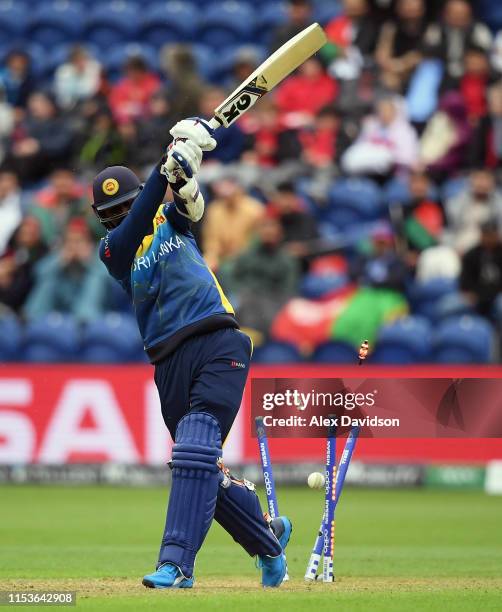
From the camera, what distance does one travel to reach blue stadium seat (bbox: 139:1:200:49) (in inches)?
749

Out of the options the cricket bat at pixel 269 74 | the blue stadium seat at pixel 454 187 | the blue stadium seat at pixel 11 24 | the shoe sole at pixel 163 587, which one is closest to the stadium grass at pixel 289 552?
the shoe sole at pixel 163 587

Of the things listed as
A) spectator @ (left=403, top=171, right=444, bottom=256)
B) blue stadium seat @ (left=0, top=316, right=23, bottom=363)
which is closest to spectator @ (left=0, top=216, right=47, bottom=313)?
blue stadium seat @ (left=0, top=316, right=23, bottom=363)

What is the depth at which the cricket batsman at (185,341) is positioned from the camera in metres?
6.64

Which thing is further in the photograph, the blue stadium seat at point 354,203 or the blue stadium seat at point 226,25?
the blue stadium seat at point 226,25

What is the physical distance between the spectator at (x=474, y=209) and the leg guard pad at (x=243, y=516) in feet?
25.9

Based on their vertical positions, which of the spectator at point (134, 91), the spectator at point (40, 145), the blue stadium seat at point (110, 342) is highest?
the spectator at point (134, 91)

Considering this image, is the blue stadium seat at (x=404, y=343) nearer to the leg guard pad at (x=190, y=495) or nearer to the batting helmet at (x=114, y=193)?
the batting helmet at (x=114, y=193)

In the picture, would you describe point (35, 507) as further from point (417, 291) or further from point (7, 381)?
point (417, 291)

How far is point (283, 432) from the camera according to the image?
7199 millimetres

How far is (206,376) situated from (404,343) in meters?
6.93

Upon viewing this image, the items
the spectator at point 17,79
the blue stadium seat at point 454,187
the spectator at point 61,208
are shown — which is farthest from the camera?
the spectator at point 17,79

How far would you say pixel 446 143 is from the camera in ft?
52.0

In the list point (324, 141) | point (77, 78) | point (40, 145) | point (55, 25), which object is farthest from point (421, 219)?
point (55, 25)

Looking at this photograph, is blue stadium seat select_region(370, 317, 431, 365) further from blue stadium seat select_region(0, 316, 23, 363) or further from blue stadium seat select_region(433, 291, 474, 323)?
blue stadium seat select_region(0, 316, 23, 363)
